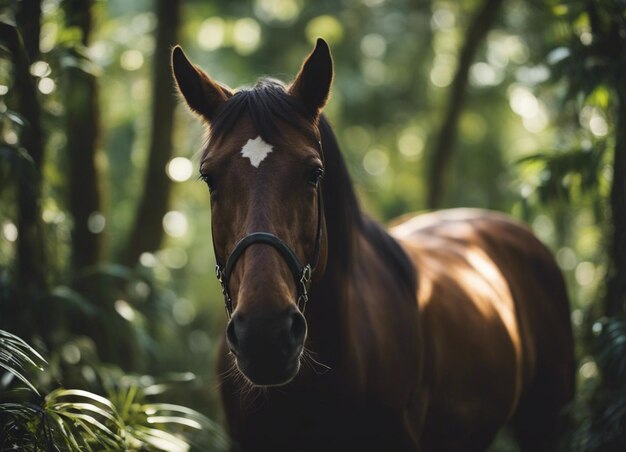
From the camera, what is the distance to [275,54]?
9.06 metres

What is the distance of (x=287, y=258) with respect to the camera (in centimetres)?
229

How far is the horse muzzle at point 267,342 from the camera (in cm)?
209

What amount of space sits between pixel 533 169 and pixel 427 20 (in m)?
5.19

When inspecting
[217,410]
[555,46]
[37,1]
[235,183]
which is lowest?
[217,410]

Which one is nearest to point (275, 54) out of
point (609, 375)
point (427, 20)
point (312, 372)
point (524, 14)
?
point (427, 20)

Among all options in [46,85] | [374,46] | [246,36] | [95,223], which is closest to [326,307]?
[46,85]

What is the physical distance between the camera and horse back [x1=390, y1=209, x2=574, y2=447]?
11.4 feet

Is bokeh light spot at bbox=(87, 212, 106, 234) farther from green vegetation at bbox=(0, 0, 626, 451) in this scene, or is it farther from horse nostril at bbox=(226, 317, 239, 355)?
horse nostril at bbox=(226, 317, 239, 355)

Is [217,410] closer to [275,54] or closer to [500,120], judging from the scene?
[275,54]

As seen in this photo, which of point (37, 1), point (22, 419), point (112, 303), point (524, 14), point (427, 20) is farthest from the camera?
point (427, 20)

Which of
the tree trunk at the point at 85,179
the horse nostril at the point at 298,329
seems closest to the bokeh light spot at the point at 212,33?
the tree trunk at the point at 85,179

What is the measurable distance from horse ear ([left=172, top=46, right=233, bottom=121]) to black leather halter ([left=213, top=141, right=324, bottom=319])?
48cm

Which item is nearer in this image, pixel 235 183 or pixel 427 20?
pixel 235 183

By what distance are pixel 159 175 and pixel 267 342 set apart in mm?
4030
